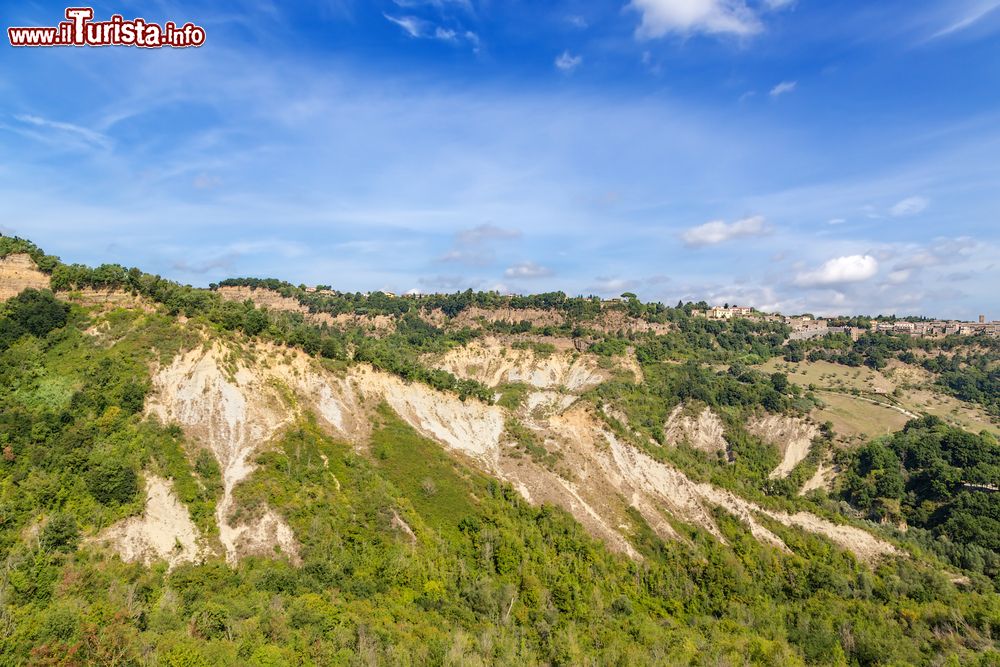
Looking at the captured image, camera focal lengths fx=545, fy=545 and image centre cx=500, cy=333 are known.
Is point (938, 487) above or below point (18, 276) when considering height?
below

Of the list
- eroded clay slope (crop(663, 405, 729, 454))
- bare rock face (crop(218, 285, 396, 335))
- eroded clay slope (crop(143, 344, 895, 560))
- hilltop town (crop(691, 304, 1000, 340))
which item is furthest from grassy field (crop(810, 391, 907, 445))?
bare rock face (crop(218, 285, 396, 335))

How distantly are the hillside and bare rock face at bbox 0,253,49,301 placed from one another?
0.25m

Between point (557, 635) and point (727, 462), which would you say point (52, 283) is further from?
point (727, 462)

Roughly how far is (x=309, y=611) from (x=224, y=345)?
26933 millimetres

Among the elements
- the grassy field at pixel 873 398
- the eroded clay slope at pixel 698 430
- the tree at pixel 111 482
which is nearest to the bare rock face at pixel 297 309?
the eroded clay slope at pixel 698 430

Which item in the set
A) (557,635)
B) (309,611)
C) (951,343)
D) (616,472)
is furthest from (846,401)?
(309,611)

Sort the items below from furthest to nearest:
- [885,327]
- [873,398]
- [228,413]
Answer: [885,327] < [873,398] < [228,413]

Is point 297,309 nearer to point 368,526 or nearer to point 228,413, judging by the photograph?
point 228,413

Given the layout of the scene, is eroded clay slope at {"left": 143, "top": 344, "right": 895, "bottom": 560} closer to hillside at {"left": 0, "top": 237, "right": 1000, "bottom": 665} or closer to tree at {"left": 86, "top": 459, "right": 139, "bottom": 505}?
hillside at {"left": 0, "top": 237, "right": 1000, "bottom": 665}

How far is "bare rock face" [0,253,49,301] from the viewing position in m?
50.7

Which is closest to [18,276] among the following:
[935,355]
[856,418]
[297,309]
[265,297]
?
[297,309]

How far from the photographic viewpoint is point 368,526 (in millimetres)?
41438

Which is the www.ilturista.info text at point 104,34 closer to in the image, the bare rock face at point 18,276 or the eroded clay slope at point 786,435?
the bare rock face at point 18,276

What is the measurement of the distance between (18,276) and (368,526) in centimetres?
4200
